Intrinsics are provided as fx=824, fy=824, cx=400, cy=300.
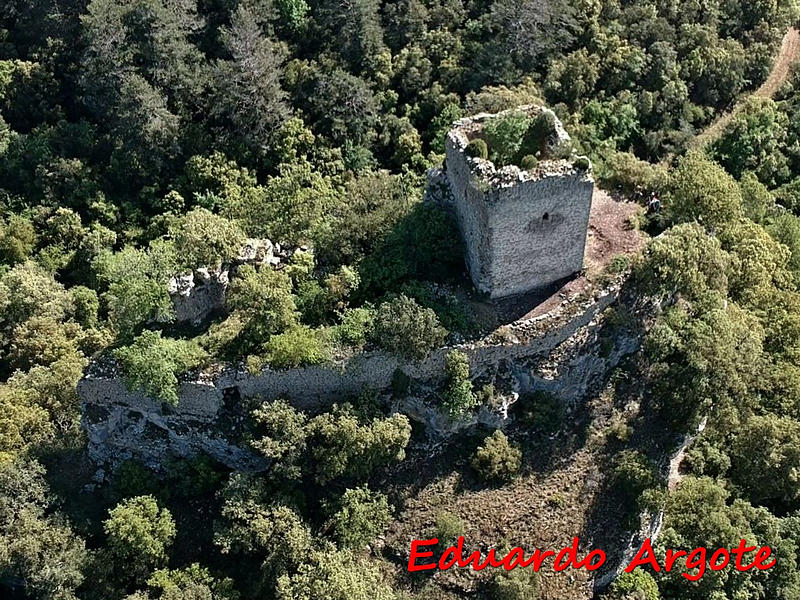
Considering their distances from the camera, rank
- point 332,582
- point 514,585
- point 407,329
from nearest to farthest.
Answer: point 332,582 → point 514,585 → point 407,329

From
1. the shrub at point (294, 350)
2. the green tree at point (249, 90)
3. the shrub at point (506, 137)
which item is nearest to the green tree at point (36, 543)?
the shrub at point (294, 350)

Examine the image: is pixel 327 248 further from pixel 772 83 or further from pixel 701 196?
pixel 772 83

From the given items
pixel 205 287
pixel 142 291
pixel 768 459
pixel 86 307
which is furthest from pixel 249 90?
pixel 768 459

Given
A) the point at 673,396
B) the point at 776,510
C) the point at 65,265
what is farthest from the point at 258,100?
the point at 776,510

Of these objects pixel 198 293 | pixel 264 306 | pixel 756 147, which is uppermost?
pixel 756 147

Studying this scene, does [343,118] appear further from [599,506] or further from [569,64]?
[599,506]
